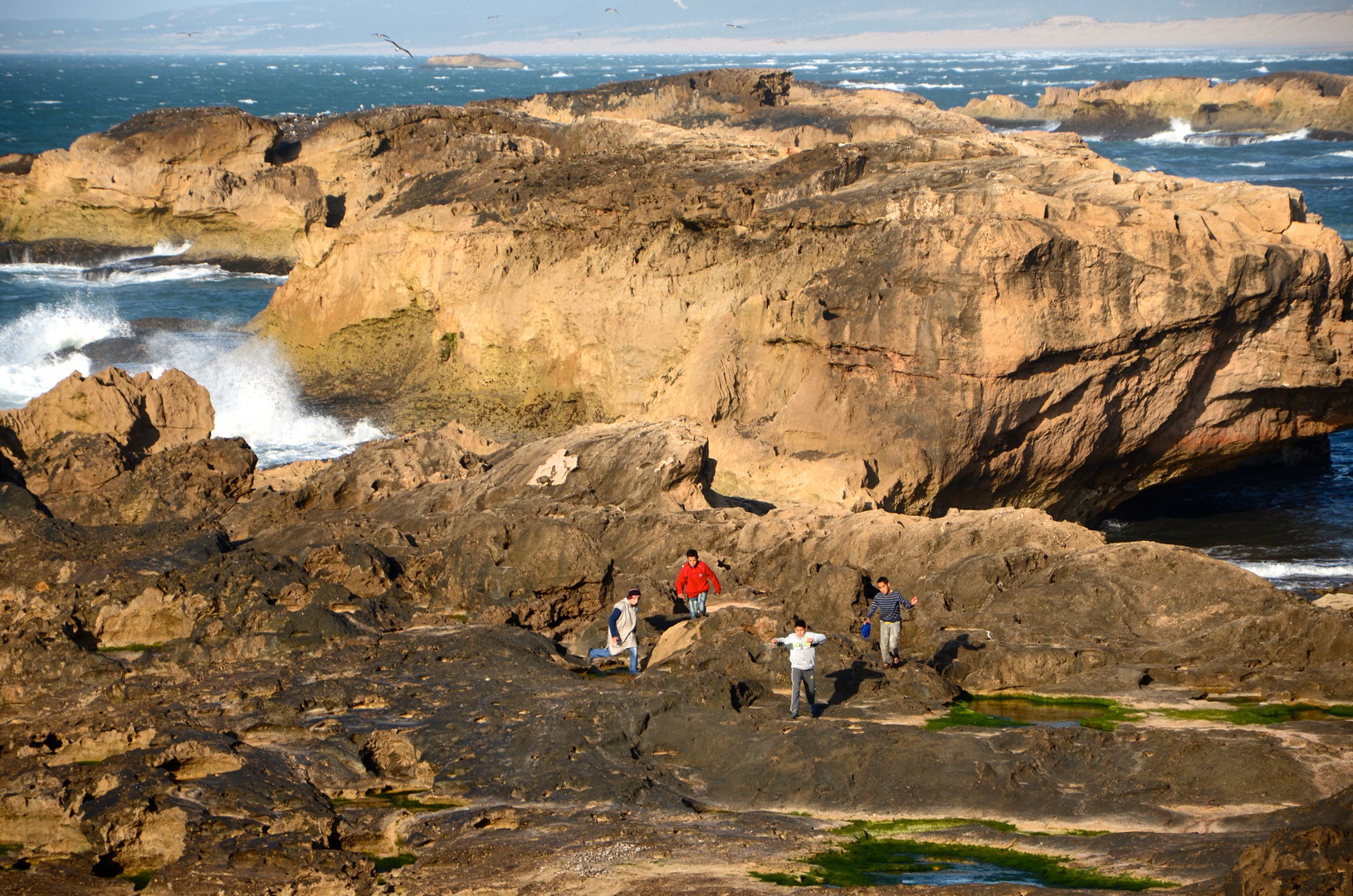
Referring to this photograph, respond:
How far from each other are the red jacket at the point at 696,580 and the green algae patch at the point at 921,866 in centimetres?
489

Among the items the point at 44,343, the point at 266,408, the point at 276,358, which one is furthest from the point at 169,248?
the point at 266,408

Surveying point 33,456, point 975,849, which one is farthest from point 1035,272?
point 33,456

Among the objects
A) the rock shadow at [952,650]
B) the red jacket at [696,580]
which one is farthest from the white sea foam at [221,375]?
the rock shadow at [952,650]

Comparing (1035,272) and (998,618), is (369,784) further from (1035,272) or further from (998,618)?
(1035,272)

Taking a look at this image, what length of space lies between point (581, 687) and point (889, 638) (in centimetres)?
333

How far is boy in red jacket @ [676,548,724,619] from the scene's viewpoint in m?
15.0

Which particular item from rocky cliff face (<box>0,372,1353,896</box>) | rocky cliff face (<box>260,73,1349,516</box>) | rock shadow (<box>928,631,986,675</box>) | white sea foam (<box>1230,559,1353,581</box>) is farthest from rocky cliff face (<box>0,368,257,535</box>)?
white sea foam (<box>1230,559,1353,581</box>)

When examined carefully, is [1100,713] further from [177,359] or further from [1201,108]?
[1201,108]

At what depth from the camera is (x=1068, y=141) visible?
1172 inches

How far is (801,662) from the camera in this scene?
1240 cm

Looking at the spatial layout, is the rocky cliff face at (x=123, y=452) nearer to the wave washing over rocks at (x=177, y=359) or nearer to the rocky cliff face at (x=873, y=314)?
the wave washing over rocks at (x=177, y=359)

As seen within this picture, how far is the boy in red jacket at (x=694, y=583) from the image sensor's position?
1502 centimetres

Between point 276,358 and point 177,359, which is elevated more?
point 276,358

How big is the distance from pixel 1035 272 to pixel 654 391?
313 inches
